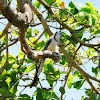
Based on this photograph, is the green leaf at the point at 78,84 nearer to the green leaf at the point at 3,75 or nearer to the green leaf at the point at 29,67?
the green leaf at the point at 29,67

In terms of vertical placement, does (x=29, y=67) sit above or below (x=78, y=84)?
above

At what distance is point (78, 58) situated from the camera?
8.86 feet

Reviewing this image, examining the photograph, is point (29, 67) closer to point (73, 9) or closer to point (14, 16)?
point (73, 9)

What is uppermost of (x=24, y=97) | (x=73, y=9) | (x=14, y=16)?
(x=73, y=9)

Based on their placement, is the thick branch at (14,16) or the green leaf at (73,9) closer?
the thick branch at (14,16)

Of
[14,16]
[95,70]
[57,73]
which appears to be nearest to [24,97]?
[57,73]

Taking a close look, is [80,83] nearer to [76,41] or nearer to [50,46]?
[76,41]

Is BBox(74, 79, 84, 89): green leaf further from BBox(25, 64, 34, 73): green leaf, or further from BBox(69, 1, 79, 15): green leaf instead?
BBox(69, 1, 79, 15): green leaf

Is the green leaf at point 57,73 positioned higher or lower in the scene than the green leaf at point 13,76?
higher

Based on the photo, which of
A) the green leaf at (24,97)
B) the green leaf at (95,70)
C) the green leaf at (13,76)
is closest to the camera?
the green leaf at (24,97)

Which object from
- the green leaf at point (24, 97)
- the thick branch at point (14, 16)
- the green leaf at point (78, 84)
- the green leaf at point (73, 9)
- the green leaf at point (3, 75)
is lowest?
the green leaf at point (24, 97)

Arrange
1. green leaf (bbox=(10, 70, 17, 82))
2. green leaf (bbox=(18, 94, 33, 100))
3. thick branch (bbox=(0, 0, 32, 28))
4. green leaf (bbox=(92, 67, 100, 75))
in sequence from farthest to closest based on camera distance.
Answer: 1. green leaf (bbox=(92, 67, 100, 75))
2. green leaf (bbox=(10, 70, 17, 82))
3. green leaf (bbox=(18, 94, 33, 100))
4. thick branch (bbox=(0, 0, 32, 28))

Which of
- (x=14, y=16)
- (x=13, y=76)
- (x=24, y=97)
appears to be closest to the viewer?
(x=14, y=16)

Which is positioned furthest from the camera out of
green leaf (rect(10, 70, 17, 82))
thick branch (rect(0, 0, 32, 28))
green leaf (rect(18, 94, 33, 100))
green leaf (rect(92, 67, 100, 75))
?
green leaf (rect(92, 67, 100, 75))
